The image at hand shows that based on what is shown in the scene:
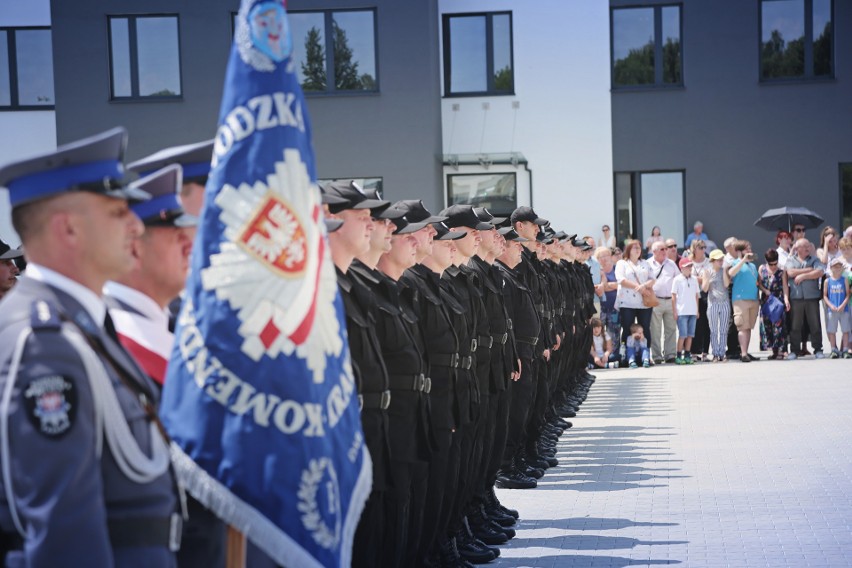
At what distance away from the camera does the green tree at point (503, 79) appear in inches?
1102

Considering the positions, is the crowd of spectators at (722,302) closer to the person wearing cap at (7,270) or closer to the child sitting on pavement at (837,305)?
the child sitting on pavement at (837,305)

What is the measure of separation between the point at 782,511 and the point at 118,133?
6.72 meters

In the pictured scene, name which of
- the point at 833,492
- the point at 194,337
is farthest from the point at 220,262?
the point at 833,492

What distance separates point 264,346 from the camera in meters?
3.31

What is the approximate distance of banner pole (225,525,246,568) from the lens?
3.28 m

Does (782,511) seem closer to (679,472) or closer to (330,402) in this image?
(679,472)

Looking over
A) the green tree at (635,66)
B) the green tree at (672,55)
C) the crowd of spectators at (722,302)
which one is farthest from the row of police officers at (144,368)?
the green tree at (672,55)

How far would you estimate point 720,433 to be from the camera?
12383mm

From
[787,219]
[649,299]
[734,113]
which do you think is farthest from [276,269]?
[734,113]

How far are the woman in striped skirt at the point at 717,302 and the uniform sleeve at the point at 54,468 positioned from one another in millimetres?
18543

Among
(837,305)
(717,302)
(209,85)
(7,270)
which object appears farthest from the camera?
(209,85)

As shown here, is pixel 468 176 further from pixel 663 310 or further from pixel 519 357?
pixel 519 357

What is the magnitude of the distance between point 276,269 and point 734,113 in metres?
25.7

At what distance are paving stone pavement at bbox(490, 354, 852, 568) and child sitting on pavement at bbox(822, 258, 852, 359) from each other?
399 centimetres
